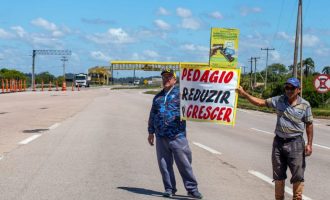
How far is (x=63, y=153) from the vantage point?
481 inches

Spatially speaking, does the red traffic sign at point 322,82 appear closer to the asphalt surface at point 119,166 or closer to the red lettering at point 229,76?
the asphalt surface at point 119,166

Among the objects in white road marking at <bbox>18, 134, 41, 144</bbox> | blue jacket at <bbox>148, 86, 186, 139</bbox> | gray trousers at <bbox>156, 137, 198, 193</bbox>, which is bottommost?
white road marking at <bbox>18, 134, 41, 144</bbox>

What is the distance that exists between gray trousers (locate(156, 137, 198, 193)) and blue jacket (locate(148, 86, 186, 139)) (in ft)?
0.30

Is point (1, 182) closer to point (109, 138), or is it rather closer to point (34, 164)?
point (34, 164)

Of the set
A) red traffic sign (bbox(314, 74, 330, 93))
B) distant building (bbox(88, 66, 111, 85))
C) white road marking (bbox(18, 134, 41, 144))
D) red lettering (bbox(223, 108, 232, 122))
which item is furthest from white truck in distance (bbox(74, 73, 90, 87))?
red lettering (bbox(223, 108, 232, 122))

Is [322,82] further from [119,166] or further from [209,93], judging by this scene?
[209,93]

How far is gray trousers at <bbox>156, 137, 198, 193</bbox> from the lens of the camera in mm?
7588

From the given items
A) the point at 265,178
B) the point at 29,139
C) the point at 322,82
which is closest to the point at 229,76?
the point at 265,178

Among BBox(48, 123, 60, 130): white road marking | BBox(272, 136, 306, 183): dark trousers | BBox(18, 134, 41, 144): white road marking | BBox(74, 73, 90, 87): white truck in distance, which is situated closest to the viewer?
BBox(272, 136, 306, 183): dark trousers

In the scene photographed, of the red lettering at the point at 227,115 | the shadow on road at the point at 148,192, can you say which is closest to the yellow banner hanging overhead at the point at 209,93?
the red lettering at the point at 227,115

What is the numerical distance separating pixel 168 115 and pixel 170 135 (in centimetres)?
27

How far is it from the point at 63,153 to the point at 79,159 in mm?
986

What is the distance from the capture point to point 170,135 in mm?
7562

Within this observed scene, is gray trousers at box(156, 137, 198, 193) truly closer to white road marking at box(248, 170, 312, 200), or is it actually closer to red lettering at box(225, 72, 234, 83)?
red lettering at box(225, 72, 234, 83)
